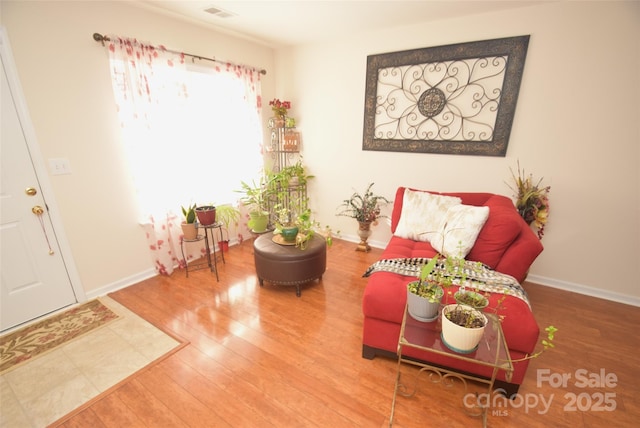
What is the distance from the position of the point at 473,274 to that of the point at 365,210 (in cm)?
168

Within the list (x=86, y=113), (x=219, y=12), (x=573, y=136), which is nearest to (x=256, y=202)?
(x=86, y=113)

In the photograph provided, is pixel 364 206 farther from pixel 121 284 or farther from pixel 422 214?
pixel 121 284

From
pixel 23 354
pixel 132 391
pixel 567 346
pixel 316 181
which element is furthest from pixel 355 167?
pixel 23 354

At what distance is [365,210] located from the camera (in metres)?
3.31

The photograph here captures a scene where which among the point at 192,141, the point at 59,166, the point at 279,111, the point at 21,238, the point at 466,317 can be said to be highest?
the point at 279,111

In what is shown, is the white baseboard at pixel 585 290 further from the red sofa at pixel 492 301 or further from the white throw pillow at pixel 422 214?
the white throw pillow at pixel 422 214

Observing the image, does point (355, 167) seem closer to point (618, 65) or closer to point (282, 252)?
point (282, 252)

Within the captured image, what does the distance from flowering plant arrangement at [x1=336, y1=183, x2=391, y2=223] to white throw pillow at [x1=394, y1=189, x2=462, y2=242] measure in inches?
26.8

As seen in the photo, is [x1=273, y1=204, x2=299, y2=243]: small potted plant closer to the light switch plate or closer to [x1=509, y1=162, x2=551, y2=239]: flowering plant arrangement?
the light switch plate

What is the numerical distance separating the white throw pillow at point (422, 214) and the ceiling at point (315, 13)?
1665 mm

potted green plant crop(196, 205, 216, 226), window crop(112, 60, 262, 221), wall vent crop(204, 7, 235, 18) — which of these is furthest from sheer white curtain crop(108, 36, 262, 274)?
wall vent crop(204, 7, 235, 18)

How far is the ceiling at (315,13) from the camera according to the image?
7.73 feet

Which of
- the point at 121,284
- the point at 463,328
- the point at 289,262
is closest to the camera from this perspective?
the point at 463,328

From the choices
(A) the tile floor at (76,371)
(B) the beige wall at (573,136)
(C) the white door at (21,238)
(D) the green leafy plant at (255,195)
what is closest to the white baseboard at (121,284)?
(C) the white door at (21,238)
